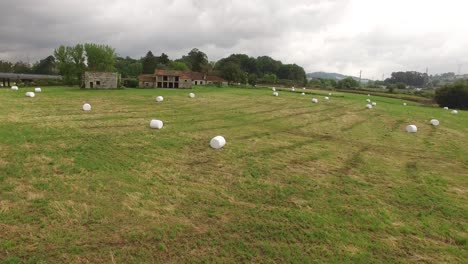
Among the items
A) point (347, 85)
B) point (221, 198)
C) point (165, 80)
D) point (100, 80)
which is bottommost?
point (221, 198)

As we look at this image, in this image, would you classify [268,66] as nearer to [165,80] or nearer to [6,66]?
[165,80]

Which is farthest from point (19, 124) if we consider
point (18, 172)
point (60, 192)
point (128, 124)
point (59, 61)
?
point (59, 61)

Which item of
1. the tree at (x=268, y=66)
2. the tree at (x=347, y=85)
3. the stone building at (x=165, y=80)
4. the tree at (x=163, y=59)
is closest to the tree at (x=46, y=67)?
the tree at (x=163, y=59)

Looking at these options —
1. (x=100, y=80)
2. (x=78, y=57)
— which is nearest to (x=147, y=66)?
(x=78, y=57)

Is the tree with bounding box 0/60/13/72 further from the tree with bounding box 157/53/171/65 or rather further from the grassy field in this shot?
the grassy field

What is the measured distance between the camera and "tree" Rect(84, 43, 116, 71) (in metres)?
87.7

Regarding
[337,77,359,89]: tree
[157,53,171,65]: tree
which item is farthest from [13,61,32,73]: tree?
[337,77,359,89]: tree

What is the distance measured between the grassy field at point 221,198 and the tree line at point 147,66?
65.4 meters

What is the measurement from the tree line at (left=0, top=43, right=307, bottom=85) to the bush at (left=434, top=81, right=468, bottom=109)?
46497 millimetres

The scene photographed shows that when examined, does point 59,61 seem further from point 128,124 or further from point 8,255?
point 8,255

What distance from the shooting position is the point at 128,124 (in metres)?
22.5

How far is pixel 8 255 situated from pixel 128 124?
51.8 feet

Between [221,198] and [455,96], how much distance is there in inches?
2856

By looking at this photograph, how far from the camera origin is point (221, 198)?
1078 centimetres
